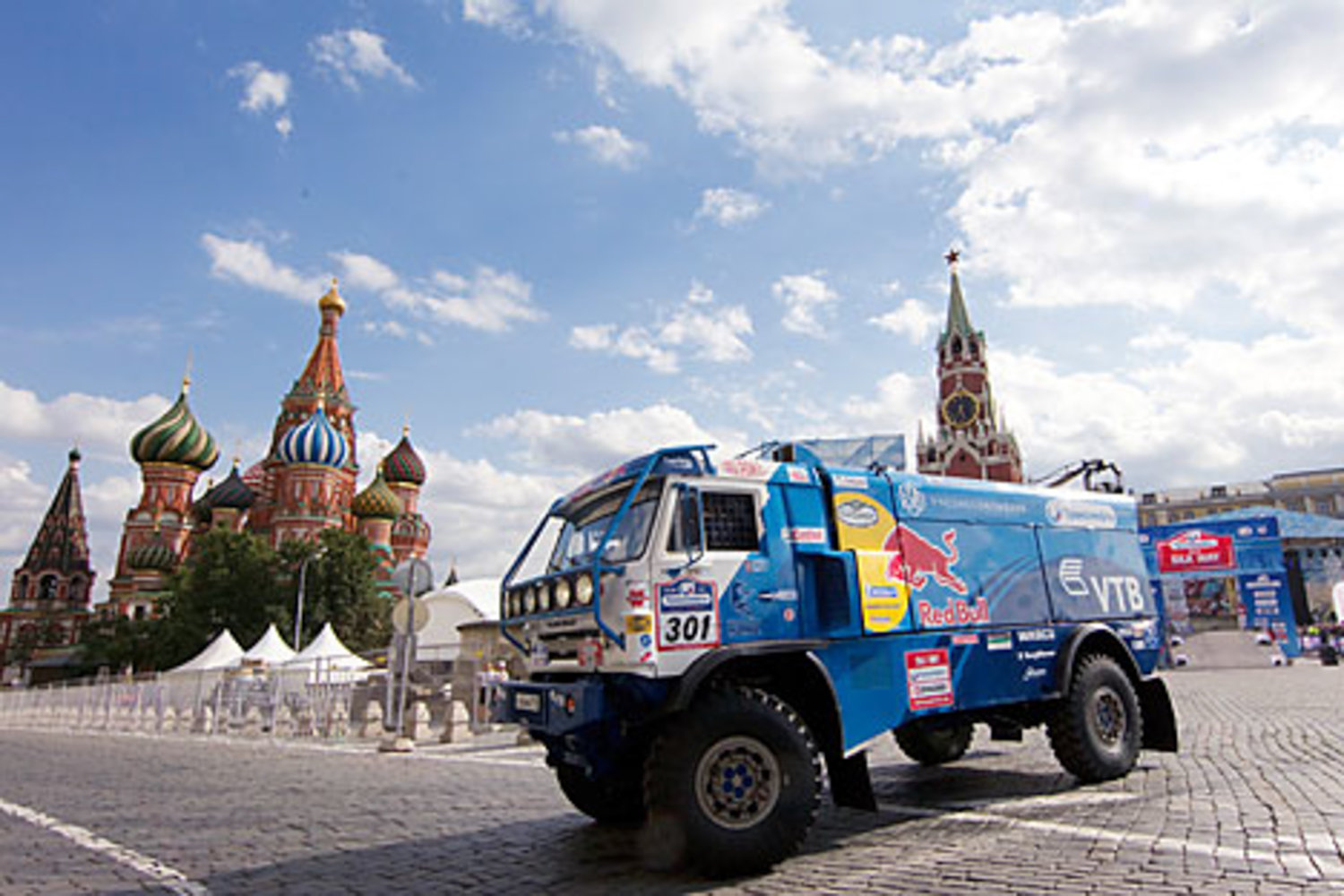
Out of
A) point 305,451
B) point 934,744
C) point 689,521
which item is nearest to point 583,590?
point 689,521

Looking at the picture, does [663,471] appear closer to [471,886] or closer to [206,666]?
[471,886]

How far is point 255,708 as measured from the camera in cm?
2106

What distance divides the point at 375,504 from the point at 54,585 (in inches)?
1709

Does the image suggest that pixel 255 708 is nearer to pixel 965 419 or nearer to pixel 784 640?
pixel 784 640

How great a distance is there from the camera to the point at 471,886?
16.1 feet

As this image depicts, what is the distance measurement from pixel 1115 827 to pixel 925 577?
84.7 inches

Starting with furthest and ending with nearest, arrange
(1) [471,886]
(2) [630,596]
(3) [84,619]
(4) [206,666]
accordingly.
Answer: (3) [84,619]
(4) [206,666]
(2) [630,596]
(1) [471,886]

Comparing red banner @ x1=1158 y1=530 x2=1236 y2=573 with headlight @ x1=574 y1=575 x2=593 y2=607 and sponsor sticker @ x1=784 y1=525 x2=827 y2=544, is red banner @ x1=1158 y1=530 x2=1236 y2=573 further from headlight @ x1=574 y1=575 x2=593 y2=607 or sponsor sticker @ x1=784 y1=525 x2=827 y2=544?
headlight @ x1=574 y1=575 x2=593 y2=607

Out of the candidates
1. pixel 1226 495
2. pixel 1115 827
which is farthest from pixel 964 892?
pixel 1226 495

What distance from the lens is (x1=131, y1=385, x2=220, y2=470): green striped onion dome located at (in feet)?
222

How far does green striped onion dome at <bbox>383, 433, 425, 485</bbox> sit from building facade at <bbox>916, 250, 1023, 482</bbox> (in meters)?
53.1

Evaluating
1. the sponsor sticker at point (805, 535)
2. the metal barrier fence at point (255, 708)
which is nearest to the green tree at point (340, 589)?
the metal barrier fence at point (255, 708)

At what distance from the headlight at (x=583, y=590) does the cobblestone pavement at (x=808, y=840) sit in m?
1.74

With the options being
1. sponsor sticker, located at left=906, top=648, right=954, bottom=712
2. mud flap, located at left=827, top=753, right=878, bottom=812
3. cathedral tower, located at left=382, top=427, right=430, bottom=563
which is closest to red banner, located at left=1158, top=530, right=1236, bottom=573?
sponsor sticker, located at left=906, top=648, right=954, bottom=712
